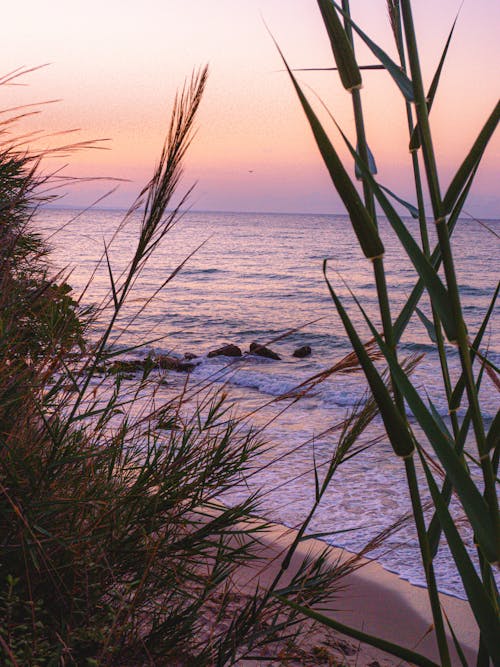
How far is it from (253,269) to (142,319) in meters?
18.4

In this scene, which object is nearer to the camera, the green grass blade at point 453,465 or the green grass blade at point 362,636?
the green grass blade at point 453,465

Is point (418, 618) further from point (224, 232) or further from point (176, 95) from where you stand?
point (224, 232)

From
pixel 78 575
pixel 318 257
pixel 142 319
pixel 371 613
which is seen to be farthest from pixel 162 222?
pixel 318 257

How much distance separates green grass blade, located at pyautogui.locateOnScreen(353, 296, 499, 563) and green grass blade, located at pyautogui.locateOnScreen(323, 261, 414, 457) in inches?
0.8

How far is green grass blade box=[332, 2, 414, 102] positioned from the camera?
689 mm

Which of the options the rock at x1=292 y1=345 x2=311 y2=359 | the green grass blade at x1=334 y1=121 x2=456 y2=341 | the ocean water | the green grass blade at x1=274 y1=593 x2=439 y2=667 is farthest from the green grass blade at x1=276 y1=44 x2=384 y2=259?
the rock at x1=292 y1=345 x2=311 y2=359

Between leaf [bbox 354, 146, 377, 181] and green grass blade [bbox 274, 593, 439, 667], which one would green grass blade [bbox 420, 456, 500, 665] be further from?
leaf [bbox 354, 146, 377, 181]

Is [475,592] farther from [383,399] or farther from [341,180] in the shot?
[341,180]

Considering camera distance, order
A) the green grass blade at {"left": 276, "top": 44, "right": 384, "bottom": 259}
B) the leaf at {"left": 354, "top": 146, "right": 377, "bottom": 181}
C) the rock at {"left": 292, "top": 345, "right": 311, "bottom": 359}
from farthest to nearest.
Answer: the rock at {"left": 292, "top": 345, "right": 311, "bottom": 359}
the leaf at {"left": 354, "top": 146, "right": 377, "bottom": 181}
the green grass blade at {"left": 276, "top": 44, "right": 384, "bottom": 259}

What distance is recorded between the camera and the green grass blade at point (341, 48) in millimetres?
674

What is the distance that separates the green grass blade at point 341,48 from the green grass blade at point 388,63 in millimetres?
17

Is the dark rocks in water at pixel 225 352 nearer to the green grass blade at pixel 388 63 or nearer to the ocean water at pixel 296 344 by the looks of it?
the ocean water at pixel 296 344

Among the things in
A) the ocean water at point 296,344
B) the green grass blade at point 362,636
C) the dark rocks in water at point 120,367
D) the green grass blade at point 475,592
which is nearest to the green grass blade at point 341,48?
the ocean water at point 296,344

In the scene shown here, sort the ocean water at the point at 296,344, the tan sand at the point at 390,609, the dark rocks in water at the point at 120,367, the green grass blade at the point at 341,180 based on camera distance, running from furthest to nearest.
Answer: the ocean water at the point at 296,344 → the tan sand at the point at 390,609 → the dark rocks in water at the point at 120,367 → the green grass blade at the point at 341,180
